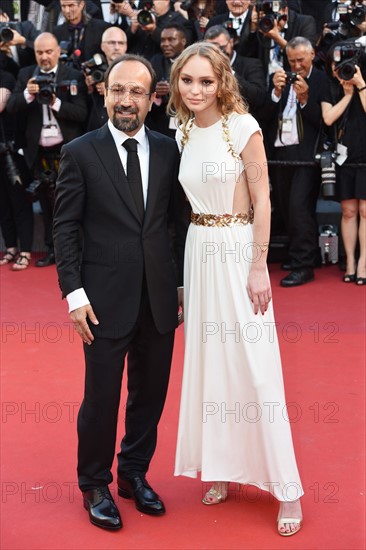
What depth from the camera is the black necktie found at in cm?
284

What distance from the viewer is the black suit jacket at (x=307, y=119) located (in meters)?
5.78

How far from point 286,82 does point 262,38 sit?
1.63ft

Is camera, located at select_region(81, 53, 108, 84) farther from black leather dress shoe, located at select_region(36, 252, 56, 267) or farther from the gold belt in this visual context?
the gold belt

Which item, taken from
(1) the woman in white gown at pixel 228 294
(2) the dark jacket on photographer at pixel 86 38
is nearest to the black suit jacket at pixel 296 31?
(2) the dark jacket on photographer at pixel 86 38

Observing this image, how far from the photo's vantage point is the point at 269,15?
579 centimetres

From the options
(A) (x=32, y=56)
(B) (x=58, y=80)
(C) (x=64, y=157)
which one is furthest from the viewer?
(A) (x=32, y=56)

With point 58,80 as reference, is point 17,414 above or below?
below

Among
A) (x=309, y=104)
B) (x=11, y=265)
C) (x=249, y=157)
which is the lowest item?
(x=11, y=265)

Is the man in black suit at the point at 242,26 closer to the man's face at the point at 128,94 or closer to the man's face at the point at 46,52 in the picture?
the man's face at the point at 46,52

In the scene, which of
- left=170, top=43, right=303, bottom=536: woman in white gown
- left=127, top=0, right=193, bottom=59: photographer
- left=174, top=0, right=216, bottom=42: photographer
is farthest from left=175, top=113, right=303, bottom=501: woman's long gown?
left=174, top=0, right=216, bottom=42: photographer

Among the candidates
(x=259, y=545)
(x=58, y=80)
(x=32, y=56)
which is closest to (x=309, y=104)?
(x=58, y=80)

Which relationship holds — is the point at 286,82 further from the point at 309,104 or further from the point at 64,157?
the point at 64,157

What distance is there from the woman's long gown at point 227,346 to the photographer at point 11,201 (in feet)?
11.9

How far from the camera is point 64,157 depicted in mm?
2811
